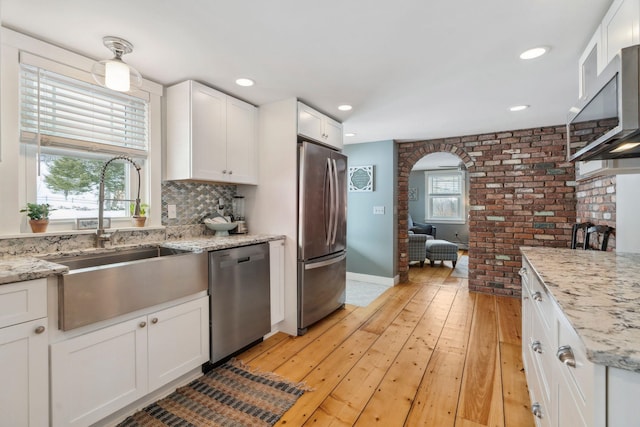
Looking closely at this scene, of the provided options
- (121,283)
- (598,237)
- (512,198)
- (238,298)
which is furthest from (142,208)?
(512,198)

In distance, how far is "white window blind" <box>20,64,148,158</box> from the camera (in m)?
1.86

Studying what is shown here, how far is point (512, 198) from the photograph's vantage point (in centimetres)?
404

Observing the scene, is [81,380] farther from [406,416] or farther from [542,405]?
[542,405]

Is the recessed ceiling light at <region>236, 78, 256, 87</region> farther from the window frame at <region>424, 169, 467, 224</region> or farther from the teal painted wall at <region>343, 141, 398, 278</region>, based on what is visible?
the window frame at <region>424, 169, 467, 224</region>

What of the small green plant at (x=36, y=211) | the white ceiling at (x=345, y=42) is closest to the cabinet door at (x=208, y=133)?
the white ceiling at (x=345, y=42)

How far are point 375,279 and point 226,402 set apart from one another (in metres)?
3.12

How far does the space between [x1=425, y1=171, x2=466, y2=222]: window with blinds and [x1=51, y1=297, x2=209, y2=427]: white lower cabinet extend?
7.53 metres

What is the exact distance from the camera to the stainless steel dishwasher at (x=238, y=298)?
2199mm

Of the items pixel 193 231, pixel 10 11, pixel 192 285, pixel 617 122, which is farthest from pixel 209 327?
pixel 617 122

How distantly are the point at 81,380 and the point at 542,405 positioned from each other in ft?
7.11

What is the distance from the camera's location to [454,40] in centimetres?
185

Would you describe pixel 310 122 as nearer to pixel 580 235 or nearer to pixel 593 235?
pixel 593 235

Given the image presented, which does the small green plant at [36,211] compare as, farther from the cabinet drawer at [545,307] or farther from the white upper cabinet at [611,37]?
the white upper cabinet at [611,37]

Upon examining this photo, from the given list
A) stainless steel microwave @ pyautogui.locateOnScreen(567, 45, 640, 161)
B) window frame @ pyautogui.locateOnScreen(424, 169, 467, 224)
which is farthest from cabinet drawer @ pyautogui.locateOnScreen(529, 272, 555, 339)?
window frame @ pyautogui.locateOnScreen(424, 169, 467, 224)
